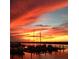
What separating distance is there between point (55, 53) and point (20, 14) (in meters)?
0.51

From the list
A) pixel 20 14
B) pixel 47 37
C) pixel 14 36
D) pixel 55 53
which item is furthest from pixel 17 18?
pixel 55 53

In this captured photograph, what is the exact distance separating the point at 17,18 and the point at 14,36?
18 cm

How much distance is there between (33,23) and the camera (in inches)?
79.4

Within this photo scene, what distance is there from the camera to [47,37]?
2.02 meters

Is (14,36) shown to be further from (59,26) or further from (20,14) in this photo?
(59,26)

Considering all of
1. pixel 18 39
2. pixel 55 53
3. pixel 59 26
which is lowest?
pixel 55 53

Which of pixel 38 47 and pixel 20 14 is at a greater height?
pixel 20 14
